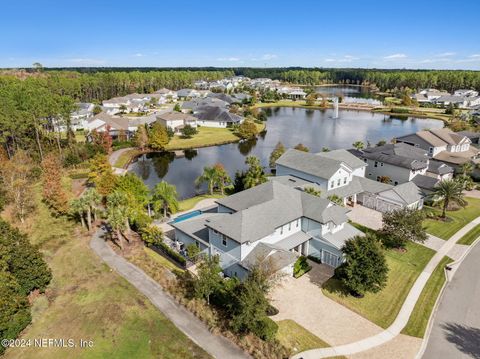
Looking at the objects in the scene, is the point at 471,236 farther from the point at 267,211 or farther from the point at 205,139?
the point at 205,139

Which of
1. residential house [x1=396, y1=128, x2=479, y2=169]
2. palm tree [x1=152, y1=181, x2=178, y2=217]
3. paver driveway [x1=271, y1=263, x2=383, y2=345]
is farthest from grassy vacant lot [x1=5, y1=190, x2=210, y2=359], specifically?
residential house [x1=396, y1=128, x2=479, y2=169]

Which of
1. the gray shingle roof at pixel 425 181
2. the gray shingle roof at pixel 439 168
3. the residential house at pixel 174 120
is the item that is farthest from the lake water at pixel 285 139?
the gray shingle roof at pixel 425 181

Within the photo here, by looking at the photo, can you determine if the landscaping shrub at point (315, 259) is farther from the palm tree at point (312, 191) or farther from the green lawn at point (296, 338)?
the green lawn at point (296, 338)

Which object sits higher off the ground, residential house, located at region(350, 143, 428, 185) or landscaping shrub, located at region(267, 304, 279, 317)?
residential house, located at region(350, 143, 428, 185)

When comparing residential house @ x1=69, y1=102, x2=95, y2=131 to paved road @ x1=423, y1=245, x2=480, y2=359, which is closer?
paved road @ x1=423, y1=245, x2=480, y2=359

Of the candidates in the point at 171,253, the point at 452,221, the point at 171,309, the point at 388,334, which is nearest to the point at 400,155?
the point at 452,221

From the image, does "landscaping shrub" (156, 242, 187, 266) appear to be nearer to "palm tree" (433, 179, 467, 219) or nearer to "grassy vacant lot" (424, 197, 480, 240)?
"grassy vacant lot" (424, 197, 480, 240)

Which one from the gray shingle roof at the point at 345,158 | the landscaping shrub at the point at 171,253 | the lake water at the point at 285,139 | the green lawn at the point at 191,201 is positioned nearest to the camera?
the landscaping shrub at the point at 171,253
